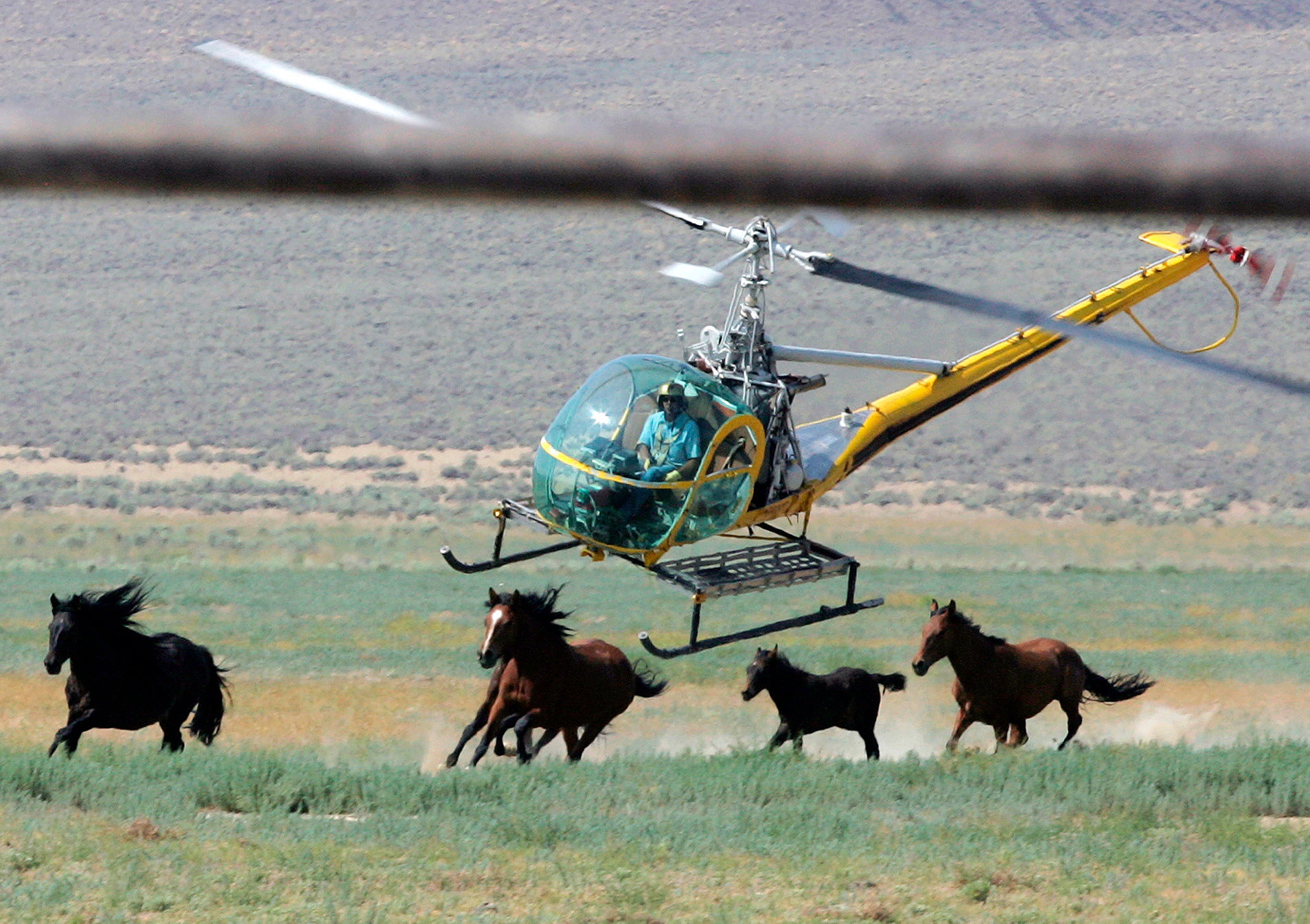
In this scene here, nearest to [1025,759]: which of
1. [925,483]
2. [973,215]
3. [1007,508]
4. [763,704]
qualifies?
[763,704]

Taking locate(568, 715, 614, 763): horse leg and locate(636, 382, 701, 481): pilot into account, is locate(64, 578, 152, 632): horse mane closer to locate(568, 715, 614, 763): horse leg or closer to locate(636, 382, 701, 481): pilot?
locate(568, 715, 614, 763): horse leg

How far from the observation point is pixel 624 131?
1.05 meters

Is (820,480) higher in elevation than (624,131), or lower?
lower

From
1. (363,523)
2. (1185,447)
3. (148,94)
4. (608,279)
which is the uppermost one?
(148,94)

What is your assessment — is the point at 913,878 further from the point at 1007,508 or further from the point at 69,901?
the point at 1007,508

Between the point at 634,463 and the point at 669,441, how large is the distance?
0.29 meters

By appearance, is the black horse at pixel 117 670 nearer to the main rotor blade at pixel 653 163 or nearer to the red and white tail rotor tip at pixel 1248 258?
the red and white tail rotor tip at pixel 1248 258

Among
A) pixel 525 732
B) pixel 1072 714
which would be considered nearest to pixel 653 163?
pixel 525 732

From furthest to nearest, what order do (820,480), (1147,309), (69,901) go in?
(1147,309), (820,480), (69,901)

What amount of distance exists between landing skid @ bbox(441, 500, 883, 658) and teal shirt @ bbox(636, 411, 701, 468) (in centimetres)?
71

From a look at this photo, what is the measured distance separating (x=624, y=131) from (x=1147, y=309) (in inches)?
2526

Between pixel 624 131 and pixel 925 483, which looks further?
pixel 925 483

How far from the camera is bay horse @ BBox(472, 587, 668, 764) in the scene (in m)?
12.2

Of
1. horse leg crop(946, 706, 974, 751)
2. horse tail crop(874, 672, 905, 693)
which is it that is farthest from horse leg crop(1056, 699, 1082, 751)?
horse tail crop(874, 672, 905, 693)
